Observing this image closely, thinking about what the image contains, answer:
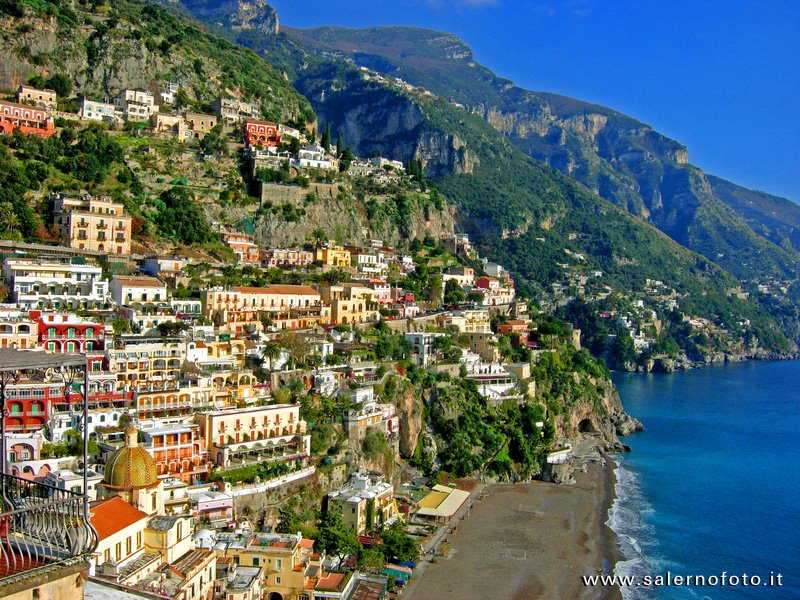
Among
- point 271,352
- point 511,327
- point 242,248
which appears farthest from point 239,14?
point 271,352

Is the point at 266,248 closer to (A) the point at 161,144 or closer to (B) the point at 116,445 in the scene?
(A) the point at 161,144

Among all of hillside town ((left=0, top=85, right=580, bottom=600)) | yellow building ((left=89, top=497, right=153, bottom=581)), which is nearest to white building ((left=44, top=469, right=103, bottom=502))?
hillside town ((left=0, top=85, right=580, bottom=600))

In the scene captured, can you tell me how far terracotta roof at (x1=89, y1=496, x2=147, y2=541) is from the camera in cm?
2083

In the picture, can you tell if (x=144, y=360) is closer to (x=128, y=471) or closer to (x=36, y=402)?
(x=36, y=402)

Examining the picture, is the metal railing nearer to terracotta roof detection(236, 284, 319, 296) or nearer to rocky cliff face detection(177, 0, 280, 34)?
terracotta roof detection(236, 284, 319, 296)

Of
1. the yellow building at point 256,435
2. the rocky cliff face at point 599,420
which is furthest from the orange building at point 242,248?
the rocky cliff face at point 599,420

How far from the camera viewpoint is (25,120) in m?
60.9

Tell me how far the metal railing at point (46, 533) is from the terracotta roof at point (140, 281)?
4077 cm

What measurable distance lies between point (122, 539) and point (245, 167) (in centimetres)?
5492

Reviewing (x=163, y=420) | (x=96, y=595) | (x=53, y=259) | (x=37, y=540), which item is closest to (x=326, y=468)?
(x=163, y=420)

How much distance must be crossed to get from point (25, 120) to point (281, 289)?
2404cm

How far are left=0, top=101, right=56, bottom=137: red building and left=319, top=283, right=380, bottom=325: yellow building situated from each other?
23969 millimetres

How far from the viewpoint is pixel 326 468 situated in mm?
38906

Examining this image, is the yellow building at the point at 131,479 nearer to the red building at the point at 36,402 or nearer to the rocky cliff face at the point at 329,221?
the red building at the point at 36,402
